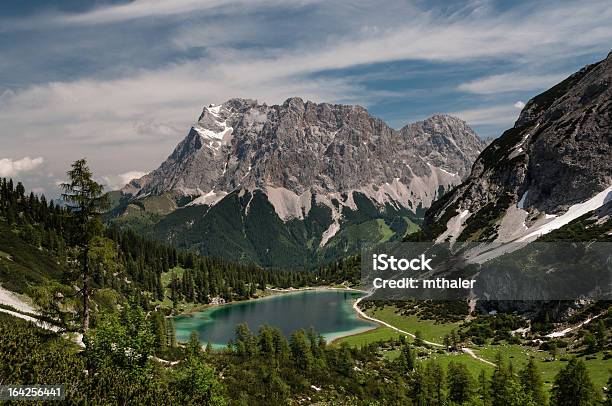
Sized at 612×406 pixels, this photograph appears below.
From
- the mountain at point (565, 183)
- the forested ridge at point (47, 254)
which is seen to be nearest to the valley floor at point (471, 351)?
the mountain at point (565, 183)

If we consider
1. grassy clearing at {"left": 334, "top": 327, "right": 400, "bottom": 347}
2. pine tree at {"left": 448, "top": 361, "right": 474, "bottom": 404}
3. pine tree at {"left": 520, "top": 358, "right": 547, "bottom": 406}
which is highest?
pine tree at {"left": 520, "top": 358, "right": 547, "bottom": 406}

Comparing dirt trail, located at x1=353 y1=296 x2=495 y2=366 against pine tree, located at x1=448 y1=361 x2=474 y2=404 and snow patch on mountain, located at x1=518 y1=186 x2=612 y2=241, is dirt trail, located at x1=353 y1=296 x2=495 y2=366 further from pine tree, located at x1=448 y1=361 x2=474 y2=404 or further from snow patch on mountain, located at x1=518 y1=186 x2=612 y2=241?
snow patch on mountain, located at x1=518 y1=186 x2=612 y2=241

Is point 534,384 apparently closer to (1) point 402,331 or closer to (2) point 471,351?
(2) point 471,351

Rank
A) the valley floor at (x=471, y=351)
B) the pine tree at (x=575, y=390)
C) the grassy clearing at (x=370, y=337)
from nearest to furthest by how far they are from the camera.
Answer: the pine tree at (x=575, y=390) < the valley floor at (x=471, y=351) < the grassy clearing at (x=370, y=337)

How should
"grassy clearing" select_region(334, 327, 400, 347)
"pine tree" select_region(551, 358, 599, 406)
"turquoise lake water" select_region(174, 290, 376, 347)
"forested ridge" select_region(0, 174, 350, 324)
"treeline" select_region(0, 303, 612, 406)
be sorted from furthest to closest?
"turquoise lake water" select_region(174, 290, 376, 347)
"grassy clearing" select_region(334, 327, 400, 347)
"pine tree" select_region(551, 358, 599, 406)
"forested ridge" select_region(0, 174, 350, 324)
"treeline" select_region(0, 303, 612, 406)

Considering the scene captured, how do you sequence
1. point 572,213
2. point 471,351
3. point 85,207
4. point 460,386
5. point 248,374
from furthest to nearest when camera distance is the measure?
point 572,213 < point 471,351 < point 460,386 < point 248,374 < point 85,207

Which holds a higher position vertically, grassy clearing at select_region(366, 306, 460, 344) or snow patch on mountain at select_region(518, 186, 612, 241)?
snow patch on mountain at select_region(518, 186, 612, 241)

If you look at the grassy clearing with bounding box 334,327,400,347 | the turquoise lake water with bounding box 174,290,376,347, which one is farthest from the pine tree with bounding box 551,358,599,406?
the turquoise lake water with bounding box 174,290,376,347

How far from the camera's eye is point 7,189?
165 m

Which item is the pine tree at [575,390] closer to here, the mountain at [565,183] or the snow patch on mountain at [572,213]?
the snow patch on mountain at [572,213]

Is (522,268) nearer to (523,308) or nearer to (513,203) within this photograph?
(523,308)

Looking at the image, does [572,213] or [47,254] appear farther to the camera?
[572,213]

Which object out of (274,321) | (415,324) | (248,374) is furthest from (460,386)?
(274,321)

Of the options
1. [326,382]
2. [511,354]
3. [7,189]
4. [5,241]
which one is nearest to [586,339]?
[511,354]
